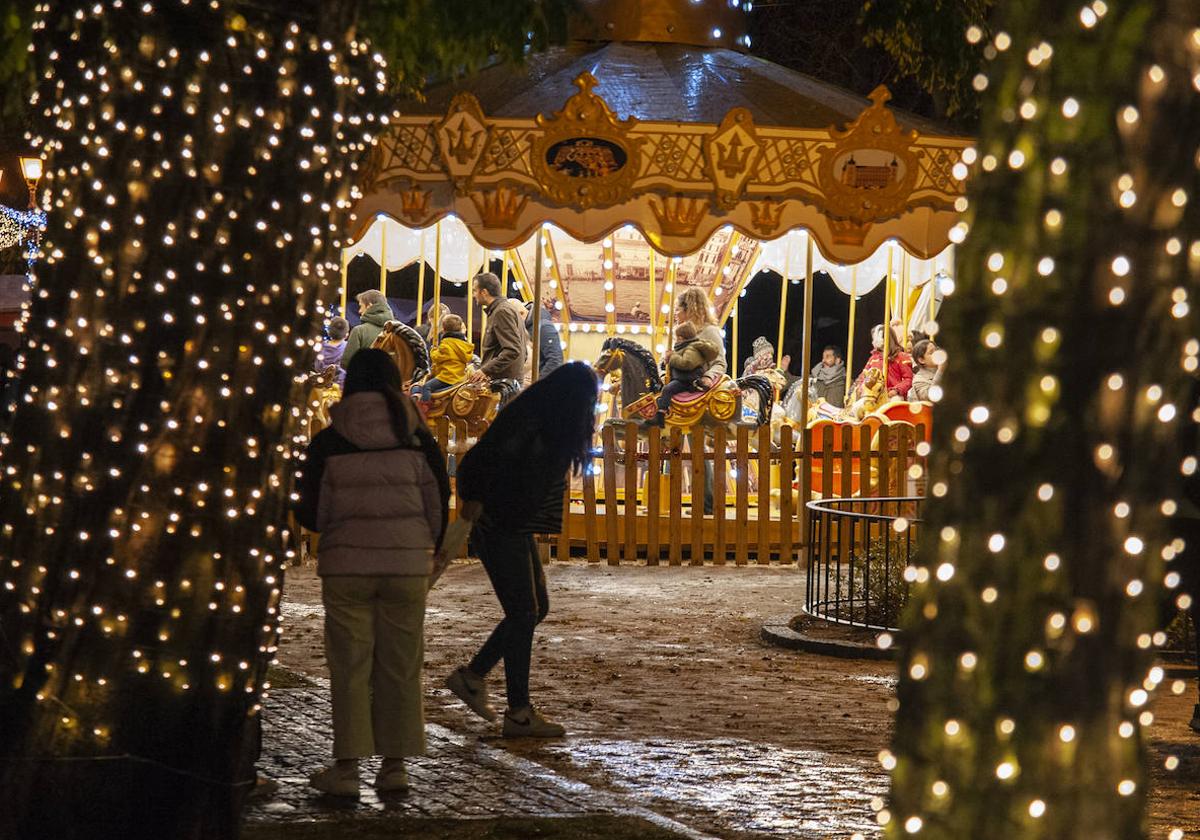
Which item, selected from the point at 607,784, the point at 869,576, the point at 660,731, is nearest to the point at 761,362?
the point at 869,576

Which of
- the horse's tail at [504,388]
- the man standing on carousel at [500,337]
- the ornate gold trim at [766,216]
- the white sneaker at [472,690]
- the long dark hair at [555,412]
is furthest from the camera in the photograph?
the man standing on carousel at [500,337]

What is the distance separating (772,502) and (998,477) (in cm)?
1542

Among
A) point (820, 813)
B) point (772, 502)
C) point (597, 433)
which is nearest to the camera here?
point (820, 813)

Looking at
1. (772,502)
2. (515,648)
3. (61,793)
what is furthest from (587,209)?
(61,793)

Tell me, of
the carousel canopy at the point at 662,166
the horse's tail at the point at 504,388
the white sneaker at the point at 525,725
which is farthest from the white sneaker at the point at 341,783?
the horse's tail at the point at 504,388

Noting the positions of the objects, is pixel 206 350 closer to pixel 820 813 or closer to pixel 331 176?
pixel 331 176

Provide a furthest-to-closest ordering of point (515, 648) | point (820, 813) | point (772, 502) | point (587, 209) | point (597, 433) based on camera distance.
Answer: point (597, 433) < point (772, 502) < point (587, 209) < point (515, 648) < point (820, 813)

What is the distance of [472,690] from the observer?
909 centimetres

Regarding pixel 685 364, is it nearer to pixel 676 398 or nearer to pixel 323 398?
pixel 676 398

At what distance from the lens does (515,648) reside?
8836mm

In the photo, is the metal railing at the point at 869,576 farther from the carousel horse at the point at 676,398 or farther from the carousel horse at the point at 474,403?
the carousel horse at the point at 474,403

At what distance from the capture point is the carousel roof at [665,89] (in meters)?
17.5

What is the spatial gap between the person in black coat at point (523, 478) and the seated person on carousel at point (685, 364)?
32.7ft

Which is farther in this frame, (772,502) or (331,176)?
(772,502)
